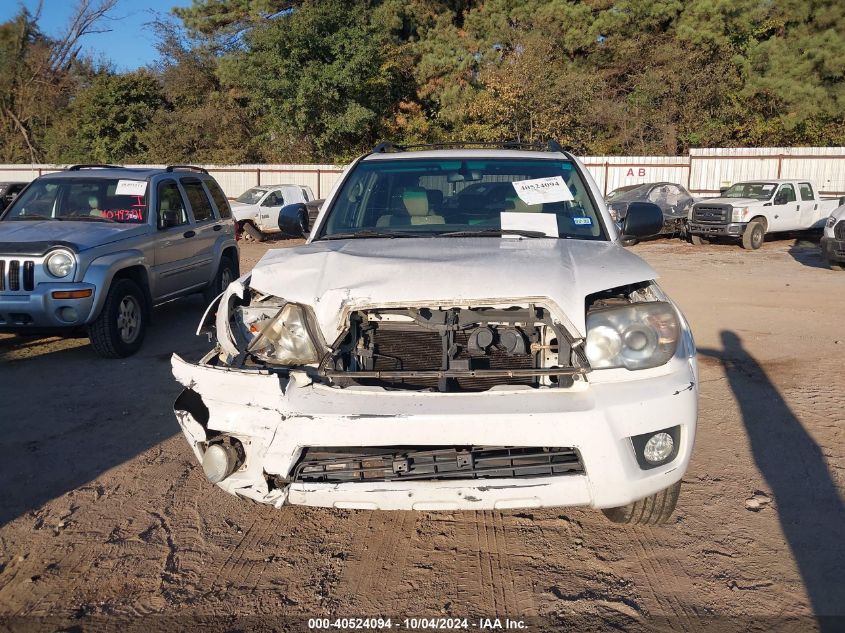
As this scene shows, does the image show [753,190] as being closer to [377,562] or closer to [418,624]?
[377,562]

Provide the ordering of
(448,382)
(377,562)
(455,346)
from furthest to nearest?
(377,562) → (455,346) → (448,382)

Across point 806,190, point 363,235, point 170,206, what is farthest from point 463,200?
point 806,190

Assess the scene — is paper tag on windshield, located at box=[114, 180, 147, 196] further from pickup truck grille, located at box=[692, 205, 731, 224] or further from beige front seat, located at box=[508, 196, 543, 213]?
pickup truck grille, located at box=[692, 205, 731, 224]

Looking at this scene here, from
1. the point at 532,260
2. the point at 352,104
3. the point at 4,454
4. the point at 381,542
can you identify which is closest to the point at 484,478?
the point at 381,542

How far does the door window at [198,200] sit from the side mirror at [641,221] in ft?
18.7

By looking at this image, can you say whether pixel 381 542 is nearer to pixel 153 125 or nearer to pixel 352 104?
pixel 352 104

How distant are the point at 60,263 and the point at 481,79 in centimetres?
2664

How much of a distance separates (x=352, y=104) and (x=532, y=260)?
93.7 ft

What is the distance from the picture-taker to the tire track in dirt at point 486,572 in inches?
112

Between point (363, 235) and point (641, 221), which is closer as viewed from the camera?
point (363, 235)

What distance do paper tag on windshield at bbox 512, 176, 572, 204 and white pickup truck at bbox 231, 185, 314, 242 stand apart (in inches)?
625

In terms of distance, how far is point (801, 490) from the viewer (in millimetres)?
3898

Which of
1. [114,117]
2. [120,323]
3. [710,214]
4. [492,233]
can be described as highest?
[114,117]

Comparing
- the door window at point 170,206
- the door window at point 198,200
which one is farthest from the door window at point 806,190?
the door window at point 170,206
